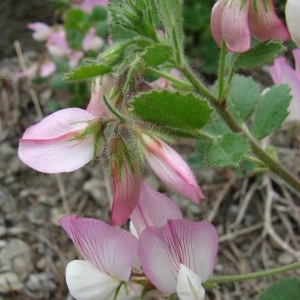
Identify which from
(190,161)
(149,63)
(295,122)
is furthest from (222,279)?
(190,161)

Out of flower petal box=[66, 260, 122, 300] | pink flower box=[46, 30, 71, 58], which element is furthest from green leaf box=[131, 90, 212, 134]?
pink flower box=[46, 30, 71, 58]

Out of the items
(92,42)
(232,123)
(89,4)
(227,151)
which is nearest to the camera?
(227,151)

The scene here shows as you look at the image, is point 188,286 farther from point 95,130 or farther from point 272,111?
point 272,111

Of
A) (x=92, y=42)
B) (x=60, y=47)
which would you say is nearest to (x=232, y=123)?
(x=92, y=42)

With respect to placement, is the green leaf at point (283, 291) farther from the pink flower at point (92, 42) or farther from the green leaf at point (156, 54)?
the pink flower at point (92, 42)

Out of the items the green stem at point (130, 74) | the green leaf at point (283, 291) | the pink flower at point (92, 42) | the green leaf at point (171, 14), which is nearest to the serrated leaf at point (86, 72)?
the green stem at point (130, 74)

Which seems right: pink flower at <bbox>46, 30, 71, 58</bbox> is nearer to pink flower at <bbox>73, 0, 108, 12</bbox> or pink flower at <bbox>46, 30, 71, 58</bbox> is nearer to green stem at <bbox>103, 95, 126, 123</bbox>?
pink flower at <bbox>73, 0, 108, 12</bbox>
